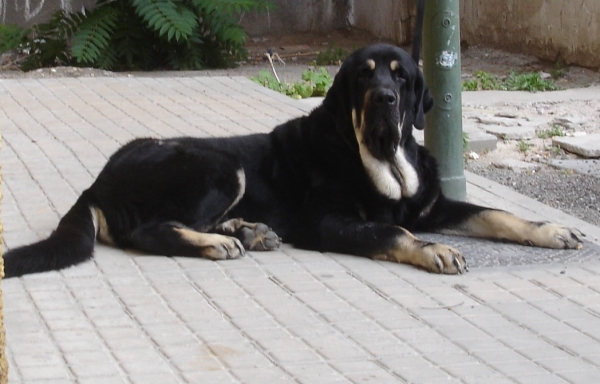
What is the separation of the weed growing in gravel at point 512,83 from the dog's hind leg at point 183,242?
21.8ft

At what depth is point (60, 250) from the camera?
15.5ft

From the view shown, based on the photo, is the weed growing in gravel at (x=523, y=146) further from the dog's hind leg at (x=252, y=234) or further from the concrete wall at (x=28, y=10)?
the concrete wall at (x=28, y=10)

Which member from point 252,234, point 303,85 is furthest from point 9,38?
point 252,234

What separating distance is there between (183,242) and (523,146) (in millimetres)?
4187

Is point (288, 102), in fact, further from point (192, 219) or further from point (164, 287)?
point (164, 287)

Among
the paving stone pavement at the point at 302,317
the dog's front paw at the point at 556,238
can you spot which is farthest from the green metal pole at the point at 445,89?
the dog's front paw at the point at 556,238

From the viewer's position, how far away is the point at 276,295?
443 centimetres

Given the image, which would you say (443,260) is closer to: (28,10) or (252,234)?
(252,234)

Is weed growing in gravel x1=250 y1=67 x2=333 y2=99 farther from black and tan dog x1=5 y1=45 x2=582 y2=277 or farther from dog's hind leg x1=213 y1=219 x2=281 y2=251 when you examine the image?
dog's hind leg x1=213 y1=219 x2=281 y2=251

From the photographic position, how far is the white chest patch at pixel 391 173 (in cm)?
516

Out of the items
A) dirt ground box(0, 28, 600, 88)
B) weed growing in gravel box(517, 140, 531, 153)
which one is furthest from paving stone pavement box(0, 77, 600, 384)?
dirt ground box(0, 28, 600, 88)

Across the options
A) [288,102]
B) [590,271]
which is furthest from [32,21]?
[590,271]

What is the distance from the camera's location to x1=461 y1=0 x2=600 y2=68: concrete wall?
39.8 ft

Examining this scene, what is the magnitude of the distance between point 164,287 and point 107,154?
3.00 m
